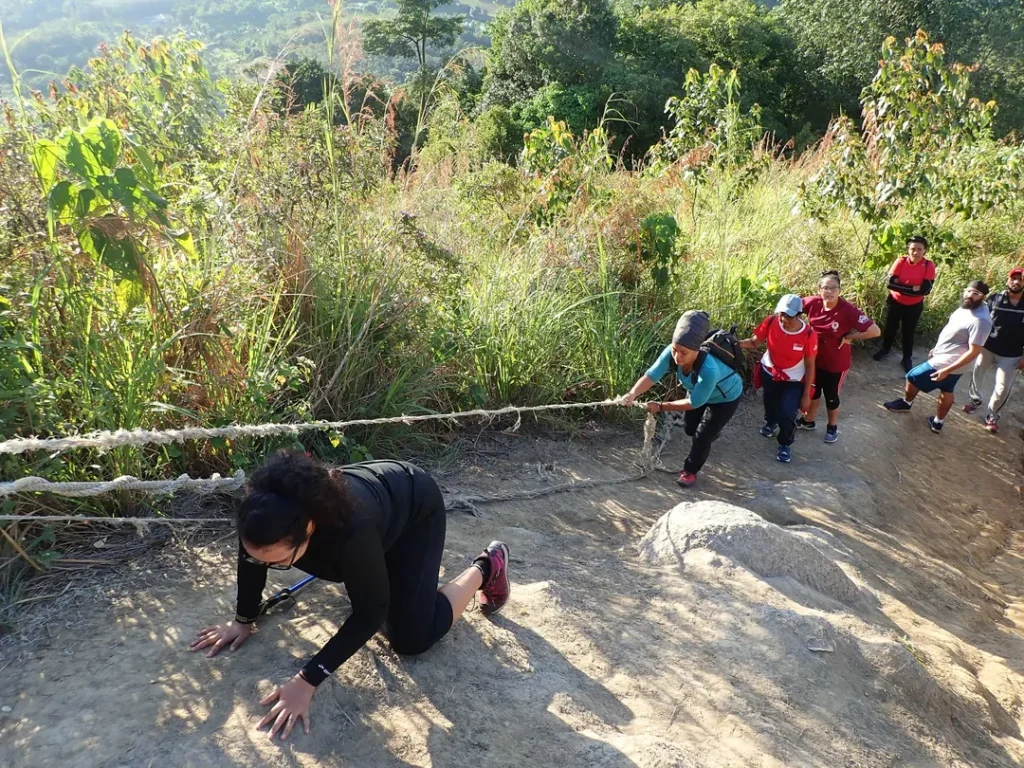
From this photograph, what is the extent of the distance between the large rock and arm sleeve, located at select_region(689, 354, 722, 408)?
76cm

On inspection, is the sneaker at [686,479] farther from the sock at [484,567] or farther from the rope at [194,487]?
the sock at [484,567]

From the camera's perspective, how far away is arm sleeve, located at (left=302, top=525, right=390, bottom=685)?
1937 millimetres

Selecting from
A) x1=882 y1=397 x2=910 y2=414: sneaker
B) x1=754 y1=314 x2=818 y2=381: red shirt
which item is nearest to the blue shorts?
x1=882 y1=397 x2=910 y2=414: sneaker

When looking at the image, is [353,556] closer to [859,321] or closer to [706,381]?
[706,381]

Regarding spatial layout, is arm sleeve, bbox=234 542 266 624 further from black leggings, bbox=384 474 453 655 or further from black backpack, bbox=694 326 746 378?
black backpack, bbox=694 326 746 378

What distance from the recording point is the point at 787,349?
15.4 ft

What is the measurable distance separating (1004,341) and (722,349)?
343cm

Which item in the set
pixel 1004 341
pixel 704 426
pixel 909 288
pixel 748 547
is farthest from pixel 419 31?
pixel 748 547

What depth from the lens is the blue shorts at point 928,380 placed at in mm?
5739

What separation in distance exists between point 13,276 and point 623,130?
58.1 feet

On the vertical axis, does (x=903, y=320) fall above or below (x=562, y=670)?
above

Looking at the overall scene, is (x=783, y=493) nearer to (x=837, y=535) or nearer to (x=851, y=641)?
(x=837, y=535)

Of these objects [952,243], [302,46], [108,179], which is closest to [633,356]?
[302,46]

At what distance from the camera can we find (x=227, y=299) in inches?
126
